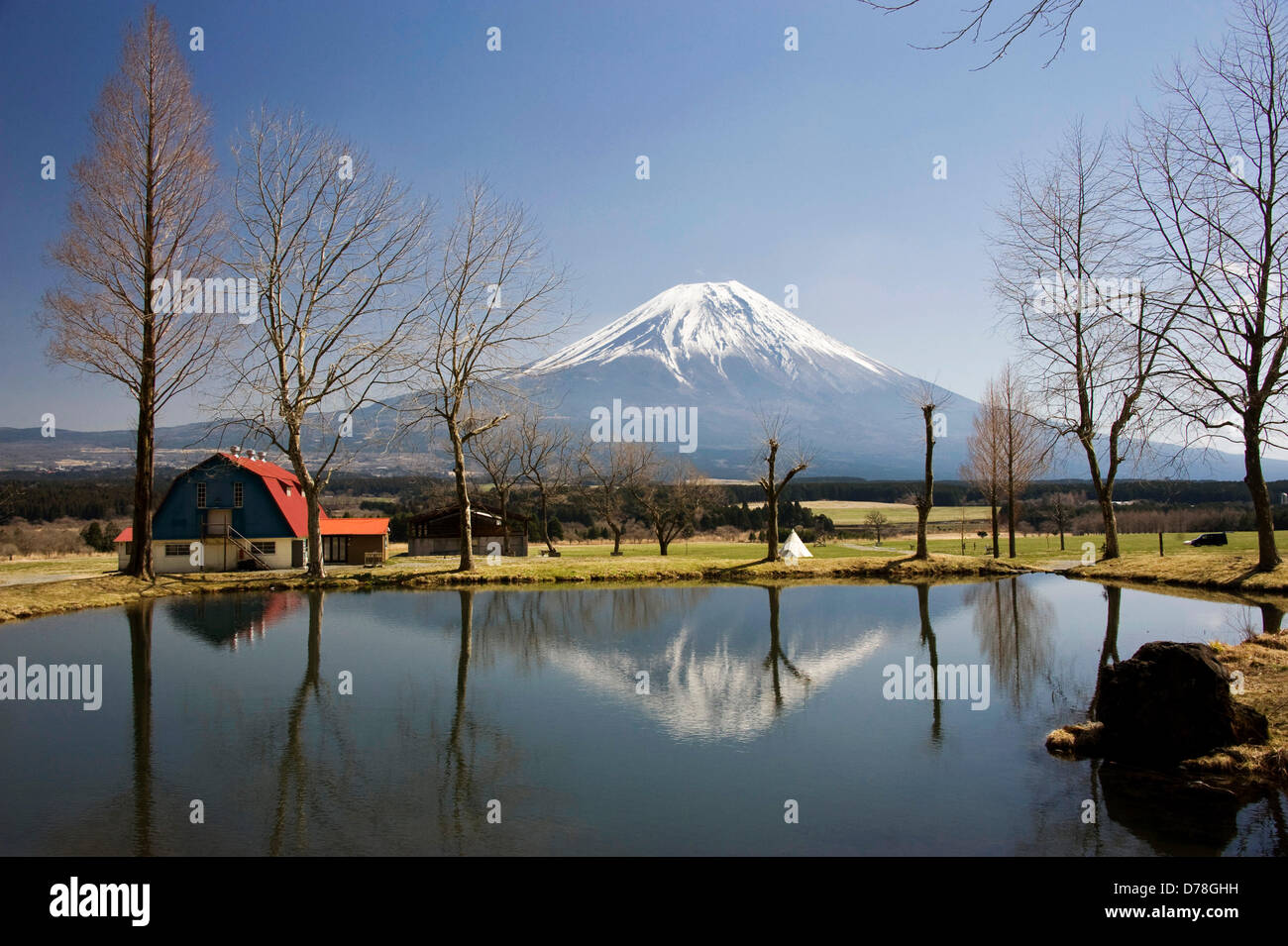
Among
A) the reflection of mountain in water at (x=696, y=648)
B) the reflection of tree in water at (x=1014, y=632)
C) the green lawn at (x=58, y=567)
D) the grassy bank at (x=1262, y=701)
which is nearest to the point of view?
the grassy bank at (x=1262, y=701)

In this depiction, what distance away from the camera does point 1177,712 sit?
792 centimetres

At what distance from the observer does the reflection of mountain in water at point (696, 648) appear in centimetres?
1010

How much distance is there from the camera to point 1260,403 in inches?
727

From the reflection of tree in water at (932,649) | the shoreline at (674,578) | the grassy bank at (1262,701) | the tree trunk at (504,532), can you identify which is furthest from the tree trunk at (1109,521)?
the tree trunk at (504,532)

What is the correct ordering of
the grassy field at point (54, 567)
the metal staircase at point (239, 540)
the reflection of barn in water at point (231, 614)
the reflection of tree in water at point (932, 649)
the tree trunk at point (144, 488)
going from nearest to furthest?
the reflection of tree in water at point (932, 649) < the reflection of barn in water at point (231, 614) < the tree trunk at point (144, 488) < the grassy field at point (54, 567) < the metal staircase at point (239, 540)

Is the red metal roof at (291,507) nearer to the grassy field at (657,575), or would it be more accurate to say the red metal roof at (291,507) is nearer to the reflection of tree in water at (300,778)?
the grassy field at (657,575)

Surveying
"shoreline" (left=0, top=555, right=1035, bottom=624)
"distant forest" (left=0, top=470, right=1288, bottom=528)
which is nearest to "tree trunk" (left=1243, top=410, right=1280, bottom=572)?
"shoreline" (left=0, top=555, right=1035, bottom=624)

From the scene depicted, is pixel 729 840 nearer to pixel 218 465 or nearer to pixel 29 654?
pixel 29 654

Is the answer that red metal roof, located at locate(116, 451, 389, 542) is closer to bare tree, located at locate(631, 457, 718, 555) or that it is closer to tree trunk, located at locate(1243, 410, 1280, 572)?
bare tree, located at locate(631, 457, 718, 555)

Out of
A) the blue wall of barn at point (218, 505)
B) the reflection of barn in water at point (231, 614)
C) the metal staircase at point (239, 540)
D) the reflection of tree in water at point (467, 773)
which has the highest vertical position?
the blue wall of barn at point (218, 505)

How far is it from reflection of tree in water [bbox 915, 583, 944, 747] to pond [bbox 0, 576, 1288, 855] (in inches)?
2.8

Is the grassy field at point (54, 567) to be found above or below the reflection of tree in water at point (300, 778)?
above

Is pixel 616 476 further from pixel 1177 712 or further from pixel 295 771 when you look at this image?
pixel 1177 712
